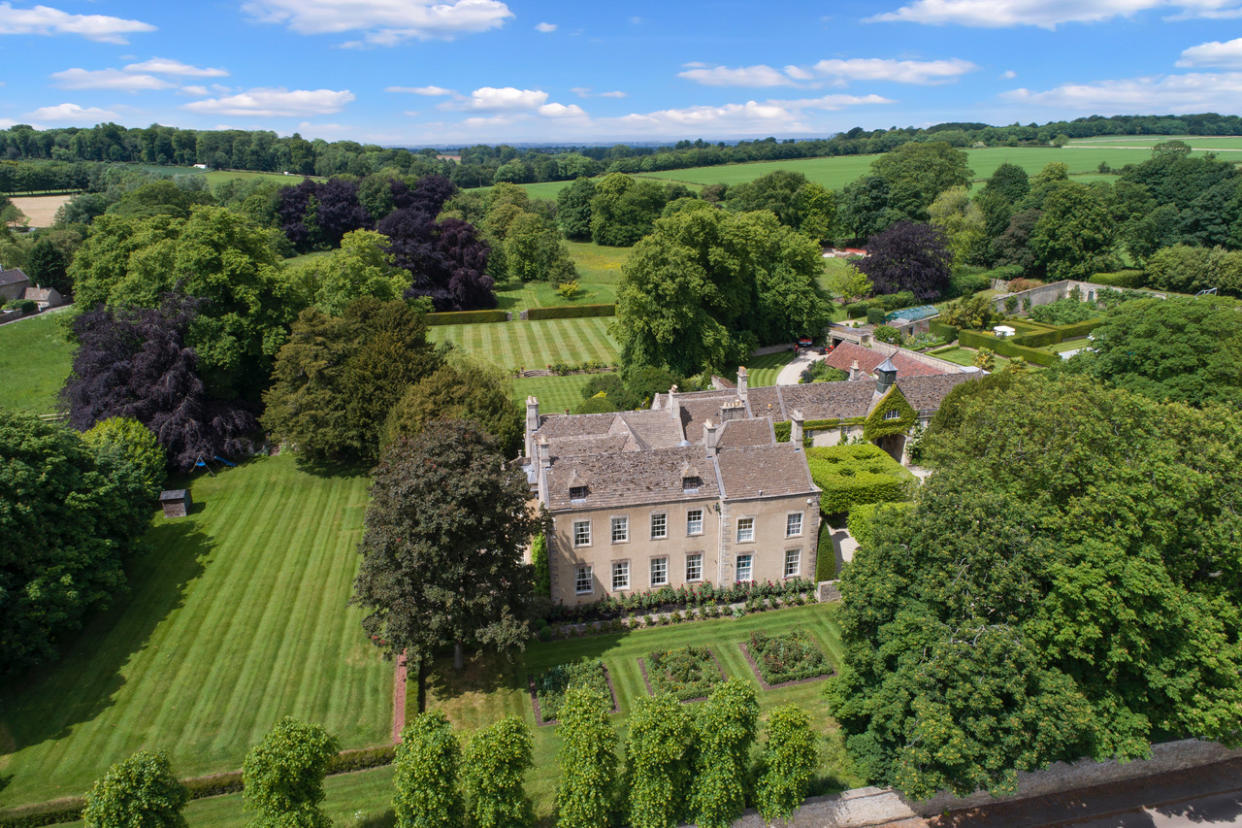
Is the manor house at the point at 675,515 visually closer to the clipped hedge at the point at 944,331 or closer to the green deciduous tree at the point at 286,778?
the green deciduous tree at the point at 286,778

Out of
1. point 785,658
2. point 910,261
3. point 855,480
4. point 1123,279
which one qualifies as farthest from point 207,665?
point 1123,279

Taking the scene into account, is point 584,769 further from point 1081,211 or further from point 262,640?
point 1081,211

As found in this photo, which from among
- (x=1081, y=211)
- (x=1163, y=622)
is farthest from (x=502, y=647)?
(x=1081, y=211)

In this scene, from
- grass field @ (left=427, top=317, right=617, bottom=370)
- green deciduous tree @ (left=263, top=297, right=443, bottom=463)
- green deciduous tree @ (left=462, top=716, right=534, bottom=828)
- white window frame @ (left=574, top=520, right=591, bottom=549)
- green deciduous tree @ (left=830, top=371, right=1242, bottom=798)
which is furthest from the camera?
grass field @ (left=427, top=317, right=617, bottom=370)

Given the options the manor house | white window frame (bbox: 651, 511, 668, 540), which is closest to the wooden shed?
the manor house

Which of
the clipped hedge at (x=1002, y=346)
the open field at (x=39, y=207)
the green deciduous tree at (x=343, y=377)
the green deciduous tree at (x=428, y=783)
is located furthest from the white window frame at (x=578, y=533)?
the open field at (x=39, y=207)

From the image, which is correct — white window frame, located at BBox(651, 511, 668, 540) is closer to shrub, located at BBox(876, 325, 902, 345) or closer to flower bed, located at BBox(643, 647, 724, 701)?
flower bed, located at BBox(643, 647, 724, 701)
